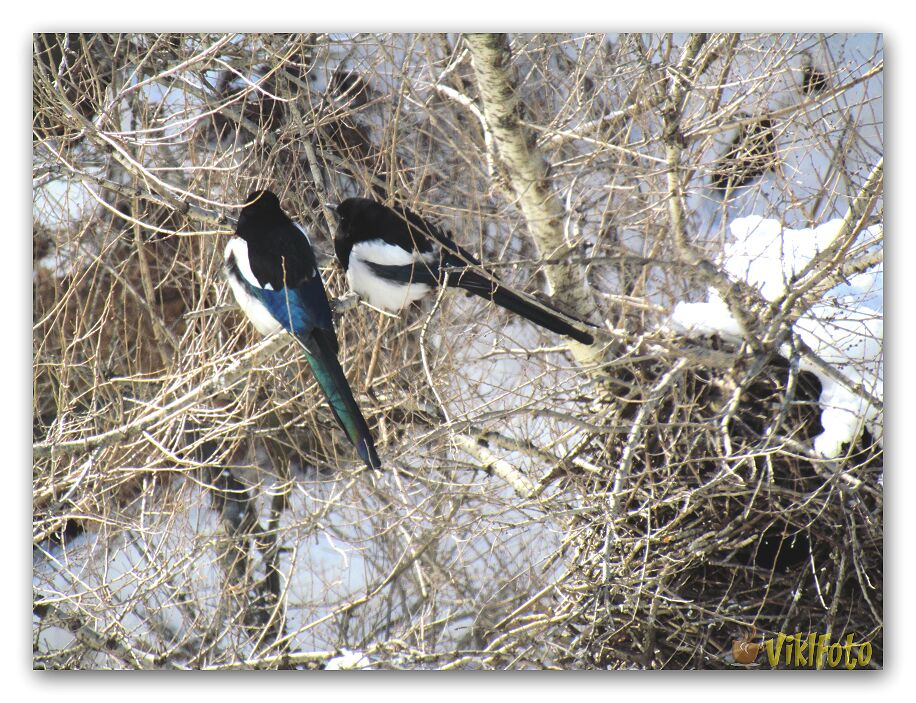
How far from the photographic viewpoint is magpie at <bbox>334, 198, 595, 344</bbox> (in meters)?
2.15

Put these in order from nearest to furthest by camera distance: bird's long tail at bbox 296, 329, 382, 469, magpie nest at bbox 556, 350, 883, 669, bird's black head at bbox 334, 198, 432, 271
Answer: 1. magpie nest at bbox 556, 350, 883, 669
2. bird's long tail at bbox 296, 329, 382, 469
3. bird's black head at bbox 334, 198, 432, 271

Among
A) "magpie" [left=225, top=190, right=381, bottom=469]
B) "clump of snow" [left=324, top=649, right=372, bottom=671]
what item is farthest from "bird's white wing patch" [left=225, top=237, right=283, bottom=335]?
"clump of snow" [left=324, top=649, right=372, bottom=671]

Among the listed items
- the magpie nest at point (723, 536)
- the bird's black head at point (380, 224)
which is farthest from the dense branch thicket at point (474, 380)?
the bird's black head at point (380, 224)

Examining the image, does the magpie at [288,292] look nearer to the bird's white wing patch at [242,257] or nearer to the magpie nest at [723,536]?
the bird's white wing patch at [242,257]

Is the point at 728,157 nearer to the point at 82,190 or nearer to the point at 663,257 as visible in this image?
the point at 663,257

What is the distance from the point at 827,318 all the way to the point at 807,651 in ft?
2.37

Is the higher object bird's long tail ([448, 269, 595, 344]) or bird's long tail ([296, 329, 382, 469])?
bird's long tail ([448, 269, 595, 344])

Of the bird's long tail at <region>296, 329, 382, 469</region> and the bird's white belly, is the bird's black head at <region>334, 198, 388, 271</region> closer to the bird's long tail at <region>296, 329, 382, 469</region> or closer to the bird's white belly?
the bird's white belly

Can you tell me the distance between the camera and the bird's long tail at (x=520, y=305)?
2129 millimetres

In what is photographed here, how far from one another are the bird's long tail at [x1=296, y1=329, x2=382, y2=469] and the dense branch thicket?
0.10 meters

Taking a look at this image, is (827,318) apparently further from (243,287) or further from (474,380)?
(243,287)

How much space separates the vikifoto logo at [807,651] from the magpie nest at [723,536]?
13 mm
